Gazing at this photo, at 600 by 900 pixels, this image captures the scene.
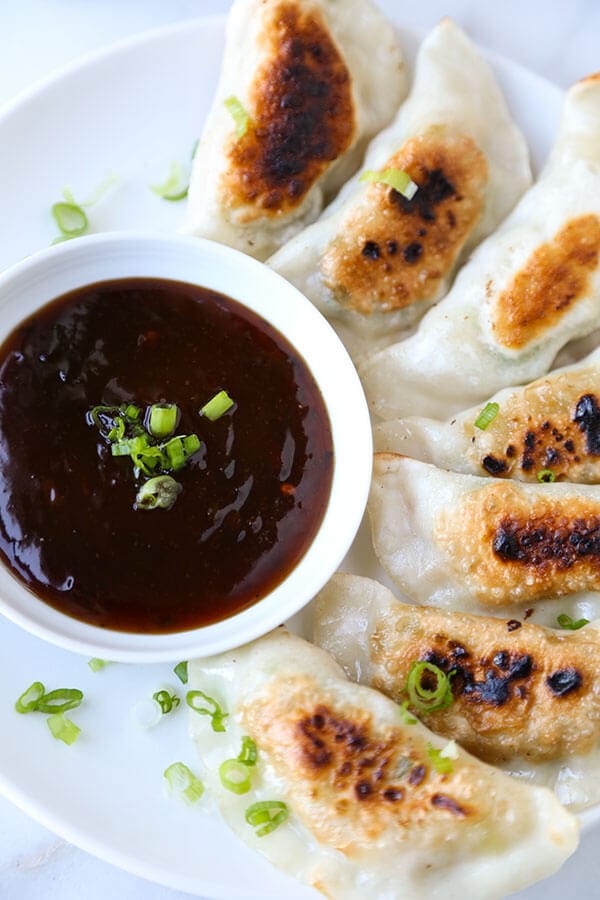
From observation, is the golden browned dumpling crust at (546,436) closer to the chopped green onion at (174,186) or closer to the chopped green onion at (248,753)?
the chopped green onion at (248,753)

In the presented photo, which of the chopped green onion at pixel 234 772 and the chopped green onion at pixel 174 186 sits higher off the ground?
the chopped green onion at pixel 174 186

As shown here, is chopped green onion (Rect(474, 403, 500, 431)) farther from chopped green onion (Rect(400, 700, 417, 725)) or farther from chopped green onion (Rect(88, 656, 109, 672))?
chopped green onion (Rect(88, 656, 109, 672))

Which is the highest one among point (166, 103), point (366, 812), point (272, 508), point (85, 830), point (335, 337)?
point (166, 103)

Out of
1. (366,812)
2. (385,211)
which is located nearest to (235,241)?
(385,211)

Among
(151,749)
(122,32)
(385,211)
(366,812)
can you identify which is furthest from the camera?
(122,32)

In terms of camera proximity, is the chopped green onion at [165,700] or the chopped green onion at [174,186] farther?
the chopped green onion at [174,186]

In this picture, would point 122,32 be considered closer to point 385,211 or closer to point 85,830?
point 385,211

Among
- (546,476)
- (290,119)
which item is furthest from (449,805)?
(290,119)

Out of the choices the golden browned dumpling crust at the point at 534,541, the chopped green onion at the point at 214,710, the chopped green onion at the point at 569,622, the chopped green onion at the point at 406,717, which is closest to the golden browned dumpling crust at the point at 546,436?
the golden browned dumpling crust at the point at 534,541
